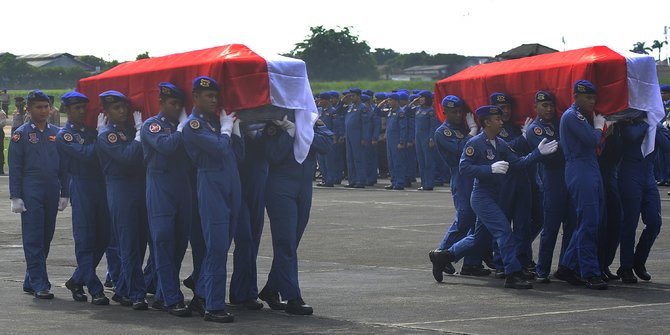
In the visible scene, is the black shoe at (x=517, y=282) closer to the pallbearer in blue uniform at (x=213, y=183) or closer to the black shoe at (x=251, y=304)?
the black shoe at (x=251, y=304)

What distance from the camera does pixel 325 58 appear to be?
265ft

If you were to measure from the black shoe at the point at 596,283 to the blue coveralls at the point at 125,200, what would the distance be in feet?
12.1

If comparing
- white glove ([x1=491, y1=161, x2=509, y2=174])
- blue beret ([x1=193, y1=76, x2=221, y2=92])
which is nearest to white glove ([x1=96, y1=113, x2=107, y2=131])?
blue beret ([x1=193, y1=76, x2=221, y2=92])

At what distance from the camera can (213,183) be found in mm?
9445

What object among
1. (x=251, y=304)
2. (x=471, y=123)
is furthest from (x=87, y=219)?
(x=471, y=123)

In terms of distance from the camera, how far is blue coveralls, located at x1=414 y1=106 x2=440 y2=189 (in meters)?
24.5

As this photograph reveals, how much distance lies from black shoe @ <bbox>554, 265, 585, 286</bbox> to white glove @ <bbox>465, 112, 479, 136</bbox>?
1560 millimetres

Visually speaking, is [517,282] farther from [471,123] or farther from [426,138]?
[426,138]

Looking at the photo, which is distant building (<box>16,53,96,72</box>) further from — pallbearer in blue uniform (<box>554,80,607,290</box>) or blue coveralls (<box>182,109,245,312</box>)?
blue coveralls (<box>182,109,245,312</box>)

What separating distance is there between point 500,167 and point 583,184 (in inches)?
28.0

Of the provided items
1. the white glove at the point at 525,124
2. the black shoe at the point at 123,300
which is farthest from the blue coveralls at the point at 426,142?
the black shoe at the point at 123,300

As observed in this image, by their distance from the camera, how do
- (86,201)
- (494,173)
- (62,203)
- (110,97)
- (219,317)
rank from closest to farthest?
(219,317) < (110,97) < (86,201) < (494,173) < (62,203)

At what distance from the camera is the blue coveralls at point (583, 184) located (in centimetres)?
1109

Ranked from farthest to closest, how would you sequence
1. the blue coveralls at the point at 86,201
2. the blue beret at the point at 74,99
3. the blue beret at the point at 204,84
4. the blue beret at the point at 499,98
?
the blue beret at the point at 499,98 < the blue beret at the point at 74,99 < the blue coveralls at the point at 86,201 < the blue beret at the point at 204,84
